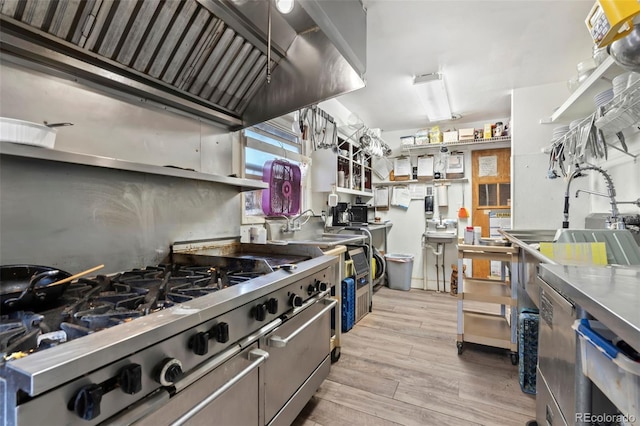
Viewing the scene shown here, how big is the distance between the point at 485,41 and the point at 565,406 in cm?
255

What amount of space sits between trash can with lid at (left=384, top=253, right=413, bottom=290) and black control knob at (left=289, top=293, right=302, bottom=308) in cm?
Result: 311

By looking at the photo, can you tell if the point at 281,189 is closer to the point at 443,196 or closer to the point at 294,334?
the point at 294,334

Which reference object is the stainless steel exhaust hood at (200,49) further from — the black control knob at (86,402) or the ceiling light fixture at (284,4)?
the black control knob at (86,402)

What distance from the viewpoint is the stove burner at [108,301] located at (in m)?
0.61

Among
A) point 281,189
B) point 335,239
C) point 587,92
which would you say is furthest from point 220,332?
point 587,92

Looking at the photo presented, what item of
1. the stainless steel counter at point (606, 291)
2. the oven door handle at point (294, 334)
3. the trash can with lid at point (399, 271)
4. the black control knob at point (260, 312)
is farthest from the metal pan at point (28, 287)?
the trash can with lid at point (399, 271)

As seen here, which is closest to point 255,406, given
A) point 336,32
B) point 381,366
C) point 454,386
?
point 381,366

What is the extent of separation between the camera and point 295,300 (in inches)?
47.8

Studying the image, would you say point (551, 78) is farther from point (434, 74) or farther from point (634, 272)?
point (634, 272)

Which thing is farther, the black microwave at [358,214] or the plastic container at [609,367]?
the black microwave at [358,214]

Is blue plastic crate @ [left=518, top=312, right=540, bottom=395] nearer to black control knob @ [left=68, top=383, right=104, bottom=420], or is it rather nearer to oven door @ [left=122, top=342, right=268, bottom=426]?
oven door @ [left=122, top=342, right=268, bottom=426]

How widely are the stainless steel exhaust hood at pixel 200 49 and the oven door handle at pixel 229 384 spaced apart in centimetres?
134

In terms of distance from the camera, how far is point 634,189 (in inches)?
72.3

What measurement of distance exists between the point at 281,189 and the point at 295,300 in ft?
4.61
